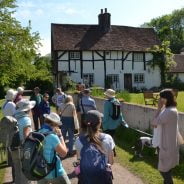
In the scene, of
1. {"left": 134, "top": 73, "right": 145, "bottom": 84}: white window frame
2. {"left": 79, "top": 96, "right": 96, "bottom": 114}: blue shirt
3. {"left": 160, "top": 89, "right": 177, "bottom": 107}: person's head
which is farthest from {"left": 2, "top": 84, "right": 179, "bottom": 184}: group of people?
{"left": 134, "top": 73, "right": 145, "bottom": 84}: white window frame

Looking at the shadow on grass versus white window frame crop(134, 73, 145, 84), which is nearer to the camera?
the shadow on grass

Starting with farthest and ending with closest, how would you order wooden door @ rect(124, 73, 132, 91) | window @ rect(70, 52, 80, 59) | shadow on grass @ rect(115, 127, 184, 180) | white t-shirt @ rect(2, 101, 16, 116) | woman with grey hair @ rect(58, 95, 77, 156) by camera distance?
wooden door @ rect(124, 73, 132, 91) < window @ rect(70, 52, 80, 59) < woman with grey hair @ rect(58, 95, 77, 156) < white t-shirt @ rect(2, 101, 16, 116) < shadow on grass @ rect(115, 127, 184, 180)

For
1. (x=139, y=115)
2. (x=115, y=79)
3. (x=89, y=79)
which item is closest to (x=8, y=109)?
(x=139, y=115)

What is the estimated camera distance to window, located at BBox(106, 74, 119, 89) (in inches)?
1849

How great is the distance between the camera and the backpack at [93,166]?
5.14 m

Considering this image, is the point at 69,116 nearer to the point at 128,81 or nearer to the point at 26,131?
the point at 26,131

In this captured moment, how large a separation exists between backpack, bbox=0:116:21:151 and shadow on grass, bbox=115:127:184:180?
3472mm

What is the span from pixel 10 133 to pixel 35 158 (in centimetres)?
221

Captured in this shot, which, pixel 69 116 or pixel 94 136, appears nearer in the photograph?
pixel 94 136

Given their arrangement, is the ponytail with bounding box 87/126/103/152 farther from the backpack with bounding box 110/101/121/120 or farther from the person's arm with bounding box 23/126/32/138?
the backpack with bounding box 110/101/121/120

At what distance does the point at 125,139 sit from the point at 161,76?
1386 inches

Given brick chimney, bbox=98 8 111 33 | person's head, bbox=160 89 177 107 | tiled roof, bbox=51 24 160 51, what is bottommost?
person's head, bbox=160 89 177 107

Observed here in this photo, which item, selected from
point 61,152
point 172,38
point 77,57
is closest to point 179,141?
point 61,152

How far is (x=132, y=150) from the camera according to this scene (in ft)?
40.7
